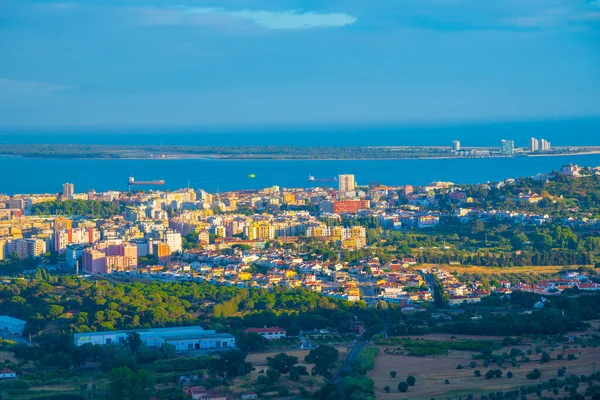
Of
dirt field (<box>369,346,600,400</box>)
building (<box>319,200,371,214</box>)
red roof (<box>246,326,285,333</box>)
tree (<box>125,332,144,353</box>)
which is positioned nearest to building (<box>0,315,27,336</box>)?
tree (<box>125,332,144,353</box>)

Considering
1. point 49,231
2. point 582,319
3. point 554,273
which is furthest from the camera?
point 49,231

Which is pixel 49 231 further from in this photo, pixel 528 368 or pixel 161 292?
pixel 528 368

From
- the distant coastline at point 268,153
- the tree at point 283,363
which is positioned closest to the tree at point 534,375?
the tree at point 283,363

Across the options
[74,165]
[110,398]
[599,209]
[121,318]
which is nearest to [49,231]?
[121,318]

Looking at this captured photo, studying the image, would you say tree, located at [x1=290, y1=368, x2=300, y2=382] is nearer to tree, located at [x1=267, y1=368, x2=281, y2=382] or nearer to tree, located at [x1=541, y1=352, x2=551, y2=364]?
tree, located at [x1=267, y1=368, x2=281, y2=382]

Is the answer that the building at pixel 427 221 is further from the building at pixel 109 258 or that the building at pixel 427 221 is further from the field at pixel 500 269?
the building at pixel 109 258
